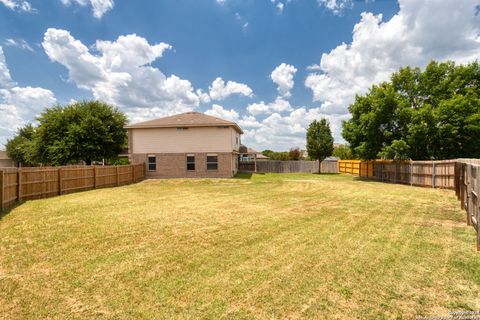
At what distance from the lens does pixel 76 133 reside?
2538 cm

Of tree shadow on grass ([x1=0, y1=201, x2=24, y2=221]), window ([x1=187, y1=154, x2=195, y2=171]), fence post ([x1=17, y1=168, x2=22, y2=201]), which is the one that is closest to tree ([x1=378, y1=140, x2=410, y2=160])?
window ([x1=187, y1=154, x2=195, y2=171])

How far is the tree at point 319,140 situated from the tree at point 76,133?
2329 cm

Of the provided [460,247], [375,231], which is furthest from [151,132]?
[460,247]

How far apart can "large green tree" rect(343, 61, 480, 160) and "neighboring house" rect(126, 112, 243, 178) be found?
39.3ft

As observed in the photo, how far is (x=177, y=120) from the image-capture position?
87.8 ft

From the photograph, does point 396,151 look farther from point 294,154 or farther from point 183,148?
point 294,154

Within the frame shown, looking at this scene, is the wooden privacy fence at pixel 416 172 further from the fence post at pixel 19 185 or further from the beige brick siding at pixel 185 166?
the fence post at pixel 19 185

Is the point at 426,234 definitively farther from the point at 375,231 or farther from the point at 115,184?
the point at 115,184

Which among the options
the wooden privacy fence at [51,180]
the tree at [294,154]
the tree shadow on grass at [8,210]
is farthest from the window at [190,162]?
the tree at [294,154]

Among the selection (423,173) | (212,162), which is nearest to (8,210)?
(212,162)

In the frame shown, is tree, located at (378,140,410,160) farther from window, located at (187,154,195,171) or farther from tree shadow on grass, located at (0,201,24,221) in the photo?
tree shadow on grass, located at (0,201,24,221)

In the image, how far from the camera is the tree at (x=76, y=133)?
2547 cm

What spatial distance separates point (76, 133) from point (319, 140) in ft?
90.1

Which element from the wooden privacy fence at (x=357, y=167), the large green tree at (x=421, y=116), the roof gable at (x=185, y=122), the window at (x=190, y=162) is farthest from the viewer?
the wooden privacy fence at (x=357, y=167)
